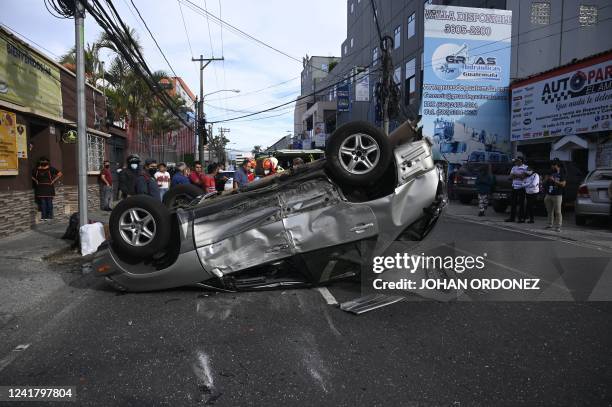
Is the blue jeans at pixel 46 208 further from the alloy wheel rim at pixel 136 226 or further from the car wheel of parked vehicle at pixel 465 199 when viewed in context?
the car wheel of parked vehicle at pixel 465 199

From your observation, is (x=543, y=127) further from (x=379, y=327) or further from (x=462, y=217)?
(x=379, y=327)

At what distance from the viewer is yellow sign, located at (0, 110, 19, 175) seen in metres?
9.23

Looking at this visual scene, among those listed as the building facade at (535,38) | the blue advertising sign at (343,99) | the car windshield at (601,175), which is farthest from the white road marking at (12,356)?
the blue advertising sign at (343,99)

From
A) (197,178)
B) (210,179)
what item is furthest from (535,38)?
(197,178)

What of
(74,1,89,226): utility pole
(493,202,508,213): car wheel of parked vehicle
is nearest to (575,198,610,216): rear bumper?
(493,202,508,213): car wheel of parked vehicle

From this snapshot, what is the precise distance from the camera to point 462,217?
13.0 meters

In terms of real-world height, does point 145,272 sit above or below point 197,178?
below

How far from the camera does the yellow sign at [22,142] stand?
32.9ft

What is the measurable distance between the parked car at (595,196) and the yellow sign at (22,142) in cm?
1298

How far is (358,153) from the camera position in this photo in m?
4.86

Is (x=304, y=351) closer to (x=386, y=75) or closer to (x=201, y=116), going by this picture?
(x=386, y=75)

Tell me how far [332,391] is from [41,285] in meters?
4.71

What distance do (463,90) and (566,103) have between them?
7.46 m

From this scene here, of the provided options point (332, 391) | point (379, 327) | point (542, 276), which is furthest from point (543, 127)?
point (332, 391)
